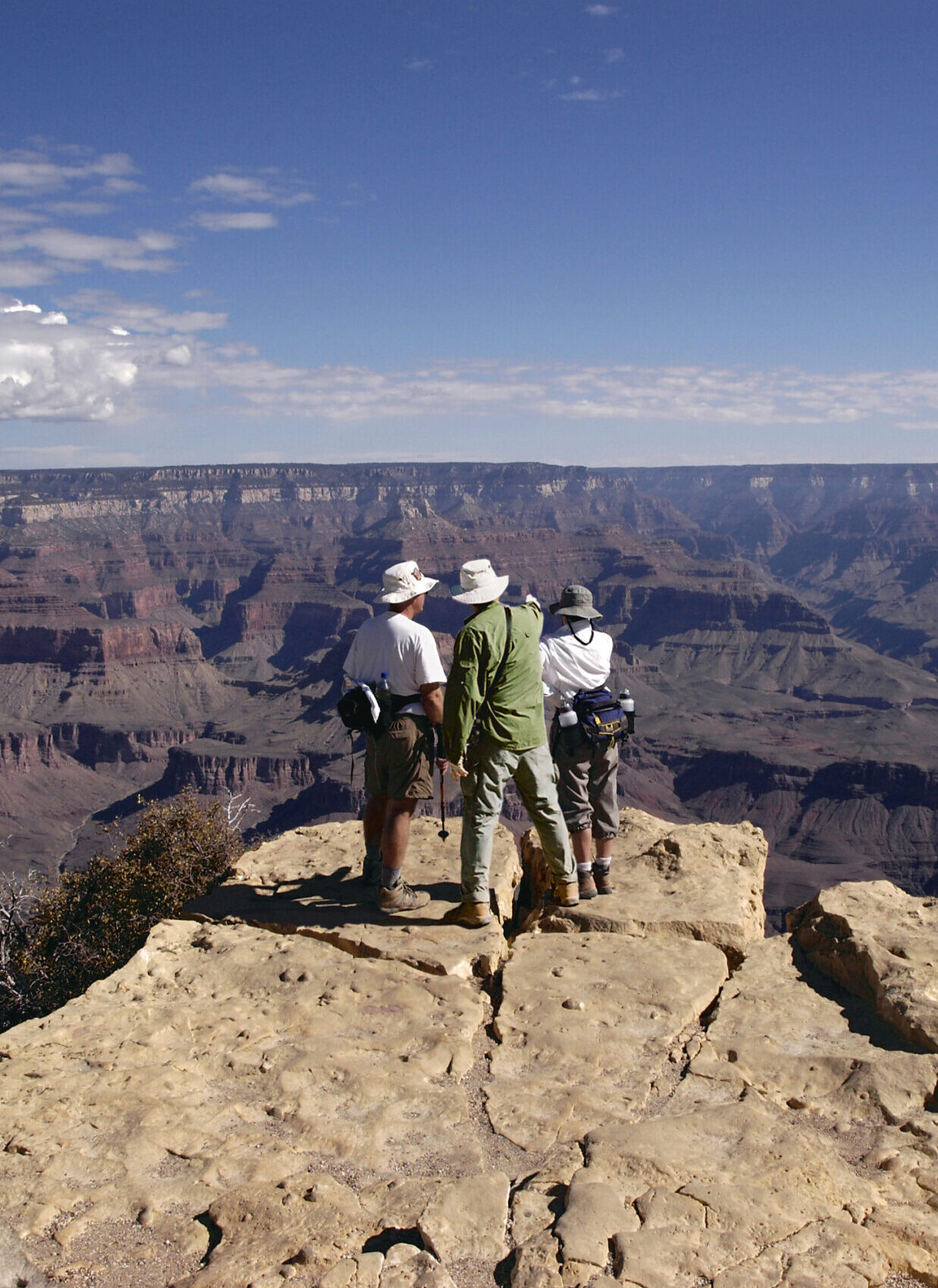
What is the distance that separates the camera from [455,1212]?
3.64 metres

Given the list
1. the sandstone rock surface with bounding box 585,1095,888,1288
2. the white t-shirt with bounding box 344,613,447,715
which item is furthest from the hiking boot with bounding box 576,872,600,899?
the sandstone rock surface with bounding box 585,1095,888,1288

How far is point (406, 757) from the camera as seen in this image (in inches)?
255

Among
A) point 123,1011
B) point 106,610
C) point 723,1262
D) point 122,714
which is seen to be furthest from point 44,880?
point 106,610

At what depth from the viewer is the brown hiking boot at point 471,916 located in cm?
643

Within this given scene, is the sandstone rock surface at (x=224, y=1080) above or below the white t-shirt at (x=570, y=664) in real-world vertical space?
below

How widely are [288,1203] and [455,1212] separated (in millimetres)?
683

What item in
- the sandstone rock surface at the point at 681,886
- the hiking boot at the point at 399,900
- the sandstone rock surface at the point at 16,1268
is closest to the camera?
the sandstone rock surface at the point at 16,1268

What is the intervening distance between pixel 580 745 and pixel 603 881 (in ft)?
4.01

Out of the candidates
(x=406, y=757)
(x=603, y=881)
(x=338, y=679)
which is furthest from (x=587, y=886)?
(x=338, y=679)

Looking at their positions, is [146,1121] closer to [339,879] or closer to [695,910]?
[339,879]

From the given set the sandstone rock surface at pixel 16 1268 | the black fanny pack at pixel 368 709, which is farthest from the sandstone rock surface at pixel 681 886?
the sandstone rock surface at pixel 16 1268

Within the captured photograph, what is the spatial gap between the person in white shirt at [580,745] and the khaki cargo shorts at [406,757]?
3.21ft

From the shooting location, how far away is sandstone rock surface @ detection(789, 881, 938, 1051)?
518 cm

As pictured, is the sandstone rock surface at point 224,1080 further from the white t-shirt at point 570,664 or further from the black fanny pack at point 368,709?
the white t-shirt at point 570,664
